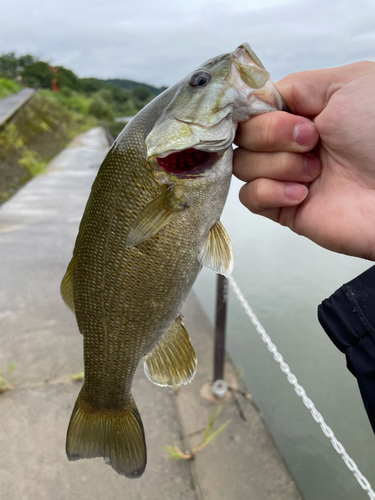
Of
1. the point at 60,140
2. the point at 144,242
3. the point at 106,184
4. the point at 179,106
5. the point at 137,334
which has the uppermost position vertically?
the point at 179,106

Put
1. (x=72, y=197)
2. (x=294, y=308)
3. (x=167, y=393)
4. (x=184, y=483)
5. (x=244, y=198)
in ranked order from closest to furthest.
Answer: (x=244, y=198)
(x=184, y=483)
(x=167, y=393)
(x=294, y=308)
(x=72, y=197)

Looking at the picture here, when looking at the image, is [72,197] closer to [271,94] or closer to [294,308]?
[294,308]

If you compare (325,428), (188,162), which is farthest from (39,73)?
(325,428)

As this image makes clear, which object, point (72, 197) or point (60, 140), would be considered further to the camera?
point (60, 140)

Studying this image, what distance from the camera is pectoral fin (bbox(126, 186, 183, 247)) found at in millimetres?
1108

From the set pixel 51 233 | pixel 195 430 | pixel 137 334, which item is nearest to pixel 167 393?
pixel 195 430

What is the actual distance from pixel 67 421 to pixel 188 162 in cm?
219

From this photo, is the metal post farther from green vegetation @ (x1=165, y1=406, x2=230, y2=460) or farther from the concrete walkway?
green vegetation @ (x1=165, y1=406, x2=230, y2=460)

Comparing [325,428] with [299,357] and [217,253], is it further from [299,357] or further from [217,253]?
[299,357]

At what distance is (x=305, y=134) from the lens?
1.26m

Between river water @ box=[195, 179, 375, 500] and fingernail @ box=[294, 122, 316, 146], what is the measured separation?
2.26 m

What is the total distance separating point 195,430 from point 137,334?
153 centimetres

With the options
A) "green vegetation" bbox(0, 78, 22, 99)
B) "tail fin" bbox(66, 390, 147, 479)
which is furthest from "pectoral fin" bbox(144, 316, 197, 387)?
"green vegetation" bbox(0, 78, 22, 99)

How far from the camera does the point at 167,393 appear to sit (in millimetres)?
2834
